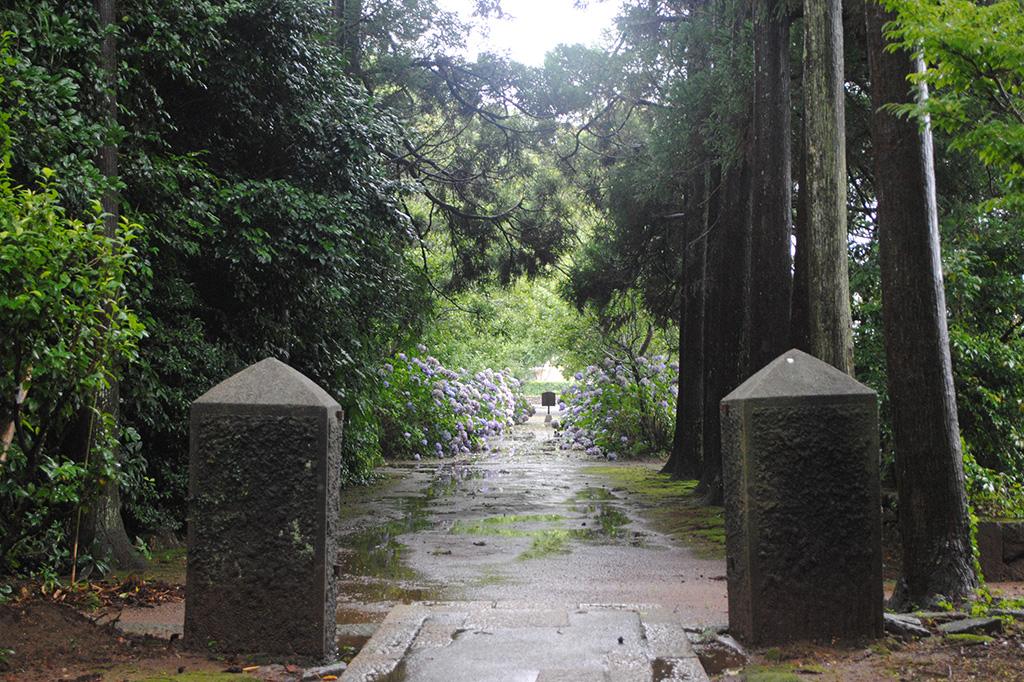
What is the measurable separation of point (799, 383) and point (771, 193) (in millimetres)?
6439

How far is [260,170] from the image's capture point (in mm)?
11008

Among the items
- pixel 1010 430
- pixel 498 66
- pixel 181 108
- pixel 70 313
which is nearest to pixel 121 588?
pixel 70 313

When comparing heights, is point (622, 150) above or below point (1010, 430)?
above

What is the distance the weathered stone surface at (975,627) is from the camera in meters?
5.37

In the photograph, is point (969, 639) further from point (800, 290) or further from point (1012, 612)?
point (800, 290)

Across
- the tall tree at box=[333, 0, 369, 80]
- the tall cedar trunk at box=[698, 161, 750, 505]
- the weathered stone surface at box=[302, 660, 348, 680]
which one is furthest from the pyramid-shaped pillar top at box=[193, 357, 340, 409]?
the tall tree at box=[333, 0, 369, 80]

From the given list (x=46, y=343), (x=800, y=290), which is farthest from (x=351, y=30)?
(x=46, y=343)

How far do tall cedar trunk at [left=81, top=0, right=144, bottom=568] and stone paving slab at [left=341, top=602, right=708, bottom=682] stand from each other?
116 inches

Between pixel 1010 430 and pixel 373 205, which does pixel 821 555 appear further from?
pixel 373 205

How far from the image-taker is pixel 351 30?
618 inches

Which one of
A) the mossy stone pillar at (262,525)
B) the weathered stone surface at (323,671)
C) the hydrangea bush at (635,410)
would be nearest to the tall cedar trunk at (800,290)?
the mossy stone pillar at (262,525)

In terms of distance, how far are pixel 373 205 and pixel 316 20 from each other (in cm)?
216

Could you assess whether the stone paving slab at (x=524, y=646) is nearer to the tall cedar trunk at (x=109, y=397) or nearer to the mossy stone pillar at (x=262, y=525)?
the mossy stone pillar at (x=262, y=525)

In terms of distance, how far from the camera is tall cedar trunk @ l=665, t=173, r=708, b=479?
53.3 ft
